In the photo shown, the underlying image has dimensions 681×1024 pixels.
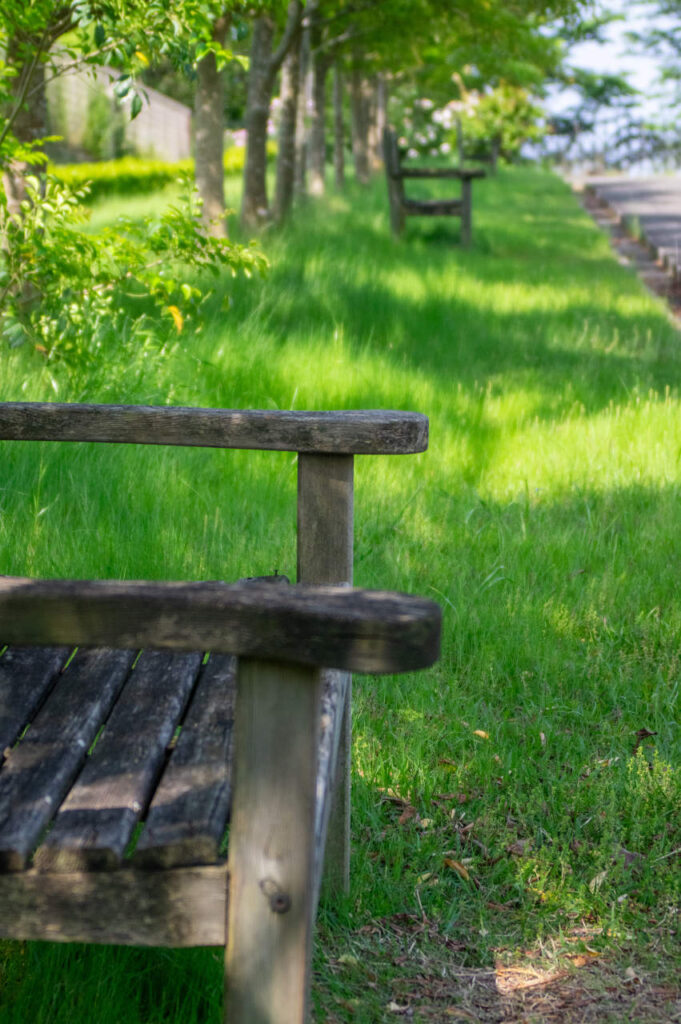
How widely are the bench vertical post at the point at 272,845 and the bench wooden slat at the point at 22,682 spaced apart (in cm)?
53

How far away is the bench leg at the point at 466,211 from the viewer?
12.3 m

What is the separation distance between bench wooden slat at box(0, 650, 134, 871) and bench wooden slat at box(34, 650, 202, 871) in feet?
0.07

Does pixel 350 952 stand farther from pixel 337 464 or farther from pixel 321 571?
pixel 337 464

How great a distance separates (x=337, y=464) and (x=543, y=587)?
1.61 m

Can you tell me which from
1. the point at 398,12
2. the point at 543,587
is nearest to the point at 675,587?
the point at 543,587

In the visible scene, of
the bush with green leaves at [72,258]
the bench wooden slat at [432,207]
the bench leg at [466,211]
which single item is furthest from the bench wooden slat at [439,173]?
the bush with green leaves at [72,258]

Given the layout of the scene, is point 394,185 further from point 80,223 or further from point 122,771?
point 122,771

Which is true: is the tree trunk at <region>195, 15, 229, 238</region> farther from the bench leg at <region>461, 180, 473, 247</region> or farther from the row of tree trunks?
the bench leg at <region>461, 180, 473, 247</region>

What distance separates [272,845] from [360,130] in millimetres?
19701

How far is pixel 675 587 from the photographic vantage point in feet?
11.9

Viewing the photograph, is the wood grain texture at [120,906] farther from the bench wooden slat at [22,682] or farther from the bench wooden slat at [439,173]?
the bench wooden slat at [439,173]

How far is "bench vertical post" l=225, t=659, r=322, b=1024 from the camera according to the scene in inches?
51.6

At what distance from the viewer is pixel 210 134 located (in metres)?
9.30

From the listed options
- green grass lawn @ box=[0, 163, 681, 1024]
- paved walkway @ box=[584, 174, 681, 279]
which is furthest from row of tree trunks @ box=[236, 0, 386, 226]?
paved walkway @ box=[584, 174, 681, 279]
